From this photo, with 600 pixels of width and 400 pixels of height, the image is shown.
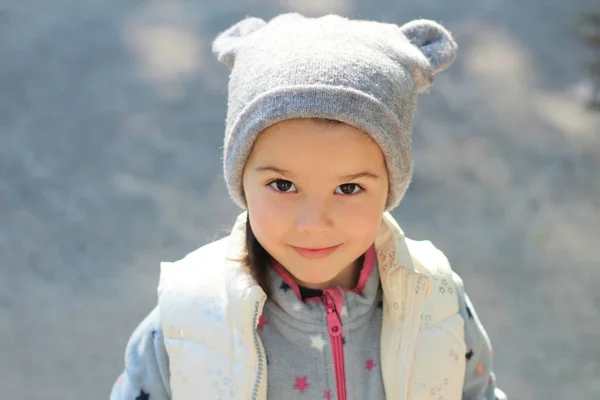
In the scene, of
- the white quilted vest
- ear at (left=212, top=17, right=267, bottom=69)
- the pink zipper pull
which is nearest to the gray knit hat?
ear at (left=212, top=17, right=267, bottom=69)

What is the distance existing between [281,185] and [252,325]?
0.28 metres

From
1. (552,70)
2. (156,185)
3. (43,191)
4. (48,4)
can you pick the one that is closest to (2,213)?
(43,191)

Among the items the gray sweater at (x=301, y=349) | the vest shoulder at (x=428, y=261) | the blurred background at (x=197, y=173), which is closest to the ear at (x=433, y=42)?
the vest shoulder at (x=428, y=261)


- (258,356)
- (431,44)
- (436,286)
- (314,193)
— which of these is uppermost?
(431,44)

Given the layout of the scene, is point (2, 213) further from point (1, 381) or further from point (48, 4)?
point (48, 4)

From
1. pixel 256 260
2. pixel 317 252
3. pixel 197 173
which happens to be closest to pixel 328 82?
pixel 317 252

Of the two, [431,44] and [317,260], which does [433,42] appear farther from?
[317,260]

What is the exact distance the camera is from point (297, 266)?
157cm

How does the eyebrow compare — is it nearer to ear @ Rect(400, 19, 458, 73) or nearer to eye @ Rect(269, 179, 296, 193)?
eye @ Rect(269, 179, 296, 193)

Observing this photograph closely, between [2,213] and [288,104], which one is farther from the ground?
[2,213]

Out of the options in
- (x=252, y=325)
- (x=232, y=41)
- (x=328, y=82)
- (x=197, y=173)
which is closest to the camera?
(x=328, y=82)

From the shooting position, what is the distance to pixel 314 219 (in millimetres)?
1479

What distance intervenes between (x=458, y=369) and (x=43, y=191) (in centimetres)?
235

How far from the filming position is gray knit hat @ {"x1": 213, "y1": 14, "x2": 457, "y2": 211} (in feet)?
4.73
